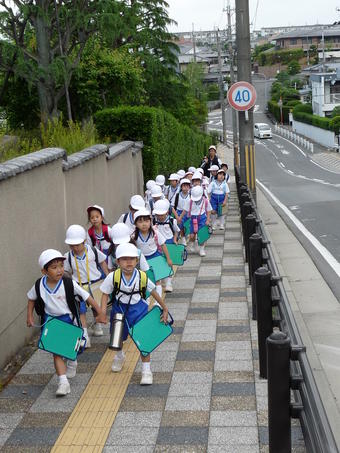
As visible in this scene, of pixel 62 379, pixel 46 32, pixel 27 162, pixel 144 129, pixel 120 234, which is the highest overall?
pixel 46 32

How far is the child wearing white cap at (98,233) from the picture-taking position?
8.55 m

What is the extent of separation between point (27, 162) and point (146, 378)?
111 inches

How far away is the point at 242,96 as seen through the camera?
47.6 feet

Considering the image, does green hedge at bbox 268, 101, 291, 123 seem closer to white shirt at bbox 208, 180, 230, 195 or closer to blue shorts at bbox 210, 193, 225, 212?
white shirt at bbox 208, 180, 230, 195

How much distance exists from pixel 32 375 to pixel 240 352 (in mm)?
2059

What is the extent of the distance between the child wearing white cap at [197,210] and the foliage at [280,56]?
442 feet

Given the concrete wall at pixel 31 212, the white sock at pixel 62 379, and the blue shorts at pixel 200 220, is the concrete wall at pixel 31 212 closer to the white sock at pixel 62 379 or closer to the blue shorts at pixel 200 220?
the white sock at pixel 62 379

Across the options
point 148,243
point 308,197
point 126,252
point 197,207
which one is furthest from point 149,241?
point 308,197

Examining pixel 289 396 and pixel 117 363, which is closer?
pixel 289 396

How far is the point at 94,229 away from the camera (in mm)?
8695

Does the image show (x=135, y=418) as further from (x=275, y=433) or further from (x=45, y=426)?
(x=275, y=433)

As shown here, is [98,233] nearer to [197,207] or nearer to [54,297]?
[54,297]

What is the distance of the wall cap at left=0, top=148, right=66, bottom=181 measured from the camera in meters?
7.08

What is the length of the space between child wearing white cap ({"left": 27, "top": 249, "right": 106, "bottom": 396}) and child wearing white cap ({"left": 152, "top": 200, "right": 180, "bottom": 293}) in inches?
157
